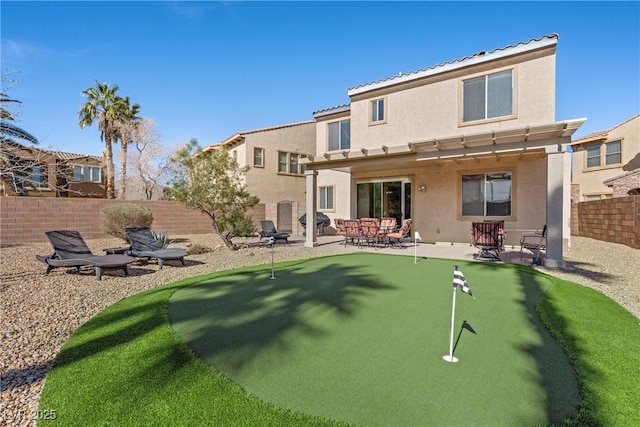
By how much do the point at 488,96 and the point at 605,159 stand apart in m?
18.3

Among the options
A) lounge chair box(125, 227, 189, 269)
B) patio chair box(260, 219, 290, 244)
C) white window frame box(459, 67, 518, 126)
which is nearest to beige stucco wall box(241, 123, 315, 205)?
A: patio chair box(260, 219, 290, 244)

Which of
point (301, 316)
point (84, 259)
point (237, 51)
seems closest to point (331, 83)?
point (237, 51)

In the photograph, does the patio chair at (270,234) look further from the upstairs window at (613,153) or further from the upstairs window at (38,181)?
the upstairs window at (613,153)

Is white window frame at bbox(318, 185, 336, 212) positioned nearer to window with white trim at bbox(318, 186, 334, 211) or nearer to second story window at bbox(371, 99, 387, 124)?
window with white trim at bbox(318, 186, 334, 211)

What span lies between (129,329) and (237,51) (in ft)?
42.8

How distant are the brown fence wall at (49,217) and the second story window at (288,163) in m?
8.30

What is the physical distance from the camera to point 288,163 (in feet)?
77.0

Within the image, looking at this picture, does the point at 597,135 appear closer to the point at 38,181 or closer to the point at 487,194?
the point at 487,194

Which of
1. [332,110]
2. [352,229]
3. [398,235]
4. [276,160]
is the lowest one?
[398,235]

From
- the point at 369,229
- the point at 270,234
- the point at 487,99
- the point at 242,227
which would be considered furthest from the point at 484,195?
the point at 242,227

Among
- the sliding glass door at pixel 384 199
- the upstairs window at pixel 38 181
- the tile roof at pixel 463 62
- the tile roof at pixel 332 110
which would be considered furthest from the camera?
the tile roof at pixel 332 110

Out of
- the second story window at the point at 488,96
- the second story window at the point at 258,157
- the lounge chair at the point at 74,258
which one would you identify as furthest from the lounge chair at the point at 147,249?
the second story window at the point at 258,157

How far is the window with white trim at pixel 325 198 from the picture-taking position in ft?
60.5

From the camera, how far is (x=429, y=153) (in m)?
11.2
